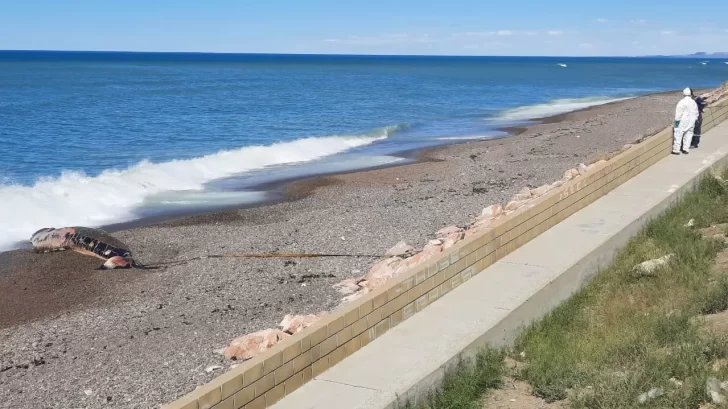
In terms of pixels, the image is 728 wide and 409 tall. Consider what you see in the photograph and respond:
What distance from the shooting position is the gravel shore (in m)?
8.84

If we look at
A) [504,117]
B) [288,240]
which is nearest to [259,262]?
[288,240]

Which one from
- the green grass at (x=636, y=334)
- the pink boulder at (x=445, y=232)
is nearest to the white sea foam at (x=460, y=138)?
the pink boulder at (x=445, y=232)

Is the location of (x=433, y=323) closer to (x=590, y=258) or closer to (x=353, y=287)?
(x=590, y=258)

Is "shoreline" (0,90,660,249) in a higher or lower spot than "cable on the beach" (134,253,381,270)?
lower

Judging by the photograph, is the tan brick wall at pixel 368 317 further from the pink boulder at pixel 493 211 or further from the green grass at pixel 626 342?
the pink boulder at pixel 493 211

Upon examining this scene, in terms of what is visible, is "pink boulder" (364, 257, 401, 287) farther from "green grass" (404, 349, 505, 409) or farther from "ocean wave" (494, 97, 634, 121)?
"ocean wave" (494, 97, 634, 121)

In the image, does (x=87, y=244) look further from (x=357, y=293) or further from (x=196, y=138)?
(x=196, y=138)

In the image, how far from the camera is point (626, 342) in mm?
7133

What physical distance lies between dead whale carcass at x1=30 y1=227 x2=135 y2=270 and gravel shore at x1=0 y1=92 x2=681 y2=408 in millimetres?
211

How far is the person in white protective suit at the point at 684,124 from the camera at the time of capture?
48.8 feet

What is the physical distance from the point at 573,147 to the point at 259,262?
16635 mm

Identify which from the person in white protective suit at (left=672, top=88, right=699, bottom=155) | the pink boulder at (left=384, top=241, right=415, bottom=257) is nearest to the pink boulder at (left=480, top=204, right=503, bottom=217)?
the pink boulder at (left=384, top=241, right=415, bottom=257)

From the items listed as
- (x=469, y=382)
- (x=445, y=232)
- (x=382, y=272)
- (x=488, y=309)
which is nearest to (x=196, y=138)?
(x=445, y=232)

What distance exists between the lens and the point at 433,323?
7.41 metres
